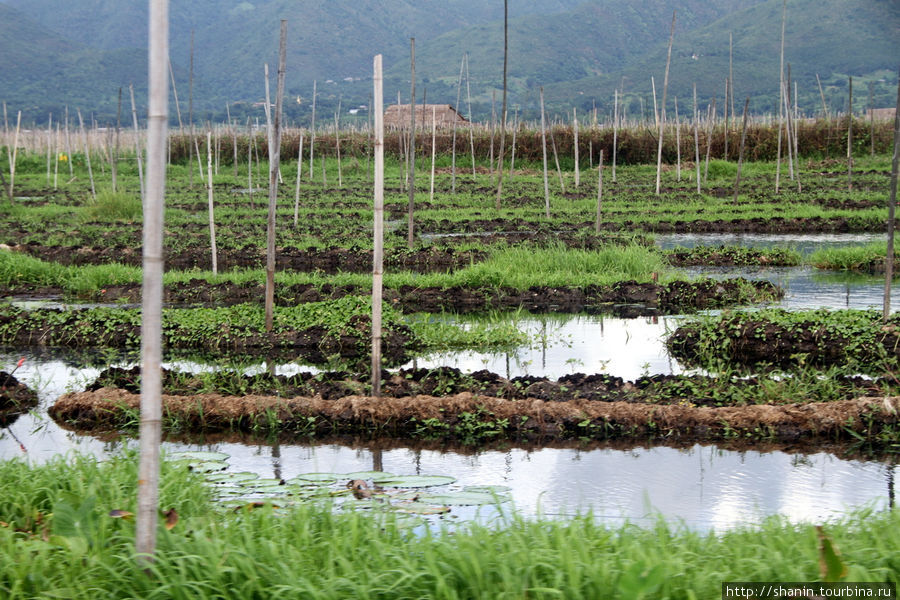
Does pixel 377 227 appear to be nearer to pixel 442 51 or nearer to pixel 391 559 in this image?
pixel 391 559

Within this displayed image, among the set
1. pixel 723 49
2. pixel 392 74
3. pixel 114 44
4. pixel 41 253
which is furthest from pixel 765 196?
pixel 114 44

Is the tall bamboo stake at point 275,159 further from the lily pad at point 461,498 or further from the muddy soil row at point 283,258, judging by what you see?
the muddy soil row at point 283,258

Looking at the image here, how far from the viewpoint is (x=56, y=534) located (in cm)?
392

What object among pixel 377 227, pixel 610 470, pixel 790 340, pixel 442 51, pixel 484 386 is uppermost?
pixel 442 51

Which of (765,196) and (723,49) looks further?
(723,49)

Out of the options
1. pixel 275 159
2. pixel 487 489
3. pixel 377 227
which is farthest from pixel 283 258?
pixel 487 489

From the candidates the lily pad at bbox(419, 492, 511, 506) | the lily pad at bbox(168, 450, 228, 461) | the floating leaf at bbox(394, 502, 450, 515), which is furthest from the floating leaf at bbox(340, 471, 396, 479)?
the lily pad at bbox(168, 450, 228, 461)

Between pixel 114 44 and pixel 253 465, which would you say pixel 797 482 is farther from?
pixel 114 44

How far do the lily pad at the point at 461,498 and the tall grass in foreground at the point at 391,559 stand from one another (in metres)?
1.06

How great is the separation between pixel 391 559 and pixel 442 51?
6014 inches

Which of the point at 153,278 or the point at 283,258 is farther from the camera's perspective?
the point at 283,258

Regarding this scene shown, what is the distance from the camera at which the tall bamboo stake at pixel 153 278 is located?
3348 millimetres

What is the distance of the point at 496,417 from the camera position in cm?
698

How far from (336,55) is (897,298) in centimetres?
15010
